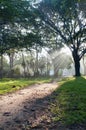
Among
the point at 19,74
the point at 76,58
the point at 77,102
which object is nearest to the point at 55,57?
the point at 19,74

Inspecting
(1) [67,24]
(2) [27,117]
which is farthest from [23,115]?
(1) [67,24]

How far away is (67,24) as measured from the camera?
48.0 m

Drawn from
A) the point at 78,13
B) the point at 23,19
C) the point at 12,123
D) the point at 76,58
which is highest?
the point at 78,13

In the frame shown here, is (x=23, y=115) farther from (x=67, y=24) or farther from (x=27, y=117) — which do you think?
(x=67, y=24)

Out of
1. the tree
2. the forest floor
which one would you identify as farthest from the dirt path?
the tree

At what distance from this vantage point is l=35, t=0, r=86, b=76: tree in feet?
151

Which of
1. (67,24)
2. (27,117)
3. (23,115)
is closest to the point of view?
(27,117)

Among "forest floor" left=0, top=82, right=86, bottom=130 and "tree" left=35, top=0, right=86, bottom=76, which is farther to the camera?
"tree" left=35, top=0, right=86, bottom=76

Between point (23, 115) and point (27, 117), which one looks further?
point (23, 115)

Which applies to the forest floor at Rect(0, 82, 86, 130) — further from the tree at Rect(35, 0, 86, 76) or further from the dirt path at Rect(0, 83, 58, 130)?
the tree at Rect(35, 0, 86, 76)

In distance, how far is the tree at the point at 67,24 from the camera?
45.9 m

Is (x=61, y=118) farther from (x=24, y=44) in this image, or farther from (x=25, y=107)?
(x=24, y=44)

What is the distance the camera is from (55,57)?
82.7m

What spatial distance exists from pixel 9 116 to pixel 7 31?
21806 mm
